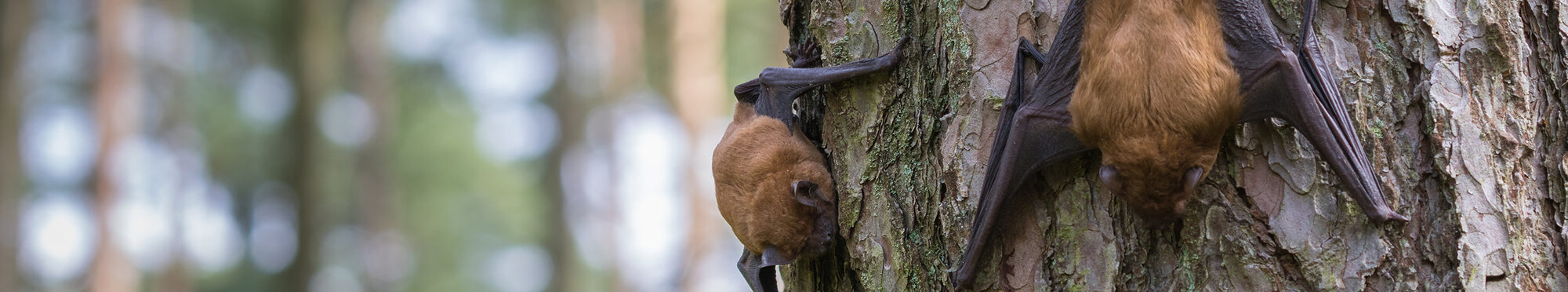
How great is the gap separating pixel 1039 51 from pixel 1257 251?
34.8 inches

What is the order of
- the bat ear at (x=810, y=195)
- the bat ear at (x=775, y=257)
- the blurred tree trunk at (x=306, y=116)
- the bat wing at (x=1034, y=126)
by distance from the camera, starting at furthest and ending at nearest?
1. the blurred tree trunk at (x=306, y=116)
2. the bat ear at (x=775, y=257)
3. the bat ear at (x=810, y=195)
4. the bat wing at (x=1034, y=126)

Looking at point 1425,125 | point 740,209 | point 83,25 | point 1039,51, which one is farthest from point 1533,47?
point 83,25

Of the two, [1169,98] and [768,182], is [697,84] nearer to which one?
[768,182]

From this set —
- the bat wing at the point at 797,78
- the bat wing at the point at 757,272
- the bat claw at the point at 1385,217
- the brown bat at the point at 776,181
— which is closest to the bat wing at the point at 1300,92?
the bat claw at the point at 1385,217

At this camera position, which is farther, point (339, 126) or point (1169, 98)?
point (339, 126)

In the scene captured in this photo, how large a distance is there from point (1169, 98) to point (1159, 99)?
0.09 ft

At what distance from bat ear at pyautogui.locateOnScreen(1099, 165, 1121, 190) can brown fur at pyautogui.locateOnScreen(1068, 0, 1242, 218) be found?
0.04 ft

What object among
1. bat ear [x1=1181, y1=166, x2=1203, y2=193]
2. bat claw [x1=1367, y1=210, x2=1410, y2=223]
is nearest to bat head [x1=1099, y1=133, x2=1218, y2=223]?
bat ear [x1=1181, y1=166, x2=1203, y2=193]

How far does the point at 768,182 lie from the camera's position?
4164 mm

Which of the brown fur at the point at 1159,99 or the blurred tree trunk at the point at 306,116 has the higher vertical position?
the brown fur at the point at 1159,99

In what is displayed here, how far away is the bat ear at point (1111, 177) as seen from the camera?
2.79 meters

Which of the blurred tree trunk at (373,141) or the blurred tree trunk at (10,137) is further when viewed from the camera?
the blurred tree trunk at (373,141)

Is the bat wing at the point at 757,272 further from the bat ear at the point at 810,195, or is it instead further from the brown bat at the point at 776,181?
the bat ear at the point at 810,195

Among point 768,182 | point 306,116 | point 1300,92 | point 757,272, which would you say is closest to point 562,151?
point 306,116
